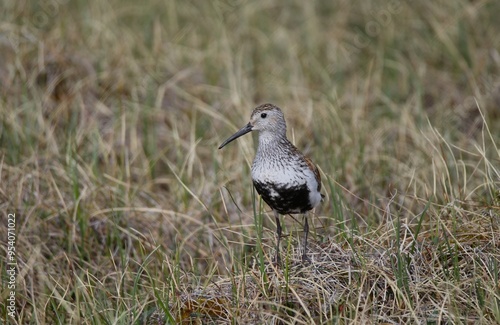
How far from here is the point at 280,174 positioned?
450 cm

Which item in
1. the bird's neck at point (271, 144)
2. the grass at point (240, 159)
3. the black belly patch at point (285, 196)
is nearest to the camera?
the grass at point (240, 159)

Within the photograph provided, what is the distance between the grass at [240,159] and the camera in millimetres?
4211

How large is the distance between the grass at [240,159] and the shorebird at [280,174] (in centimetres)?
22

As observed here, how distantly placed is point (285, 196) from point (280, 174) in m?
0.13

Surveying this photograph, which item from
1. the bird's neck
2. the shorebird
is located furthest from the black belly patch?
the bird's neck

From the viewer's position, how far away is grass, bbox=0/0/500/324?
4.21 m

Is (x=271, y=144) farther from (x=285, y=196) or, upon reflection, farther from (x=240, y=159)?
(x=240, y=159)

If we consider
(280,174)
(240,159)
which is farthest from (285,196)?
(240,159)

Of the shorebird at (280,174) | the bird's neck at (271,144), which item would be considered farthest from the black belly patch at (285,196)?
the bird's neck at (271,144)

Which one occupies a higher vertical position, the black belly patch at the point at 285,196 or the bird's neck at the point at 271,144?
the bird's neck at the point at 271,144

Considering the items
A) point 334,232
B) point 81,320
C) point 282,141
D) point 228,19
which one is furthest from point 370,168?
point 228,19

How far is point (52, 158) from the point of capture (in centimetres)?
623

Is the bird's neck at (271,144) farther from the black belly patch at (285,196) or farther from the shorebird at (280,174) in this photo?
the black belly patch at (285,196)

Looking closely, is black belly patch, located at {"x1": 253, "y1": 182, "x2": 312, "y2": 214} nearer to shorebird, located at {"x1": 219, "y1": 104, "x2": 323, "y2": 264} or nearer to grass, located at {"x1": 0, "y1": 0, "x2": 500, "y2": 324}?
shorebird, located at {"x1": 219, "y1": 104, "x2": 323, "y2": 264}
